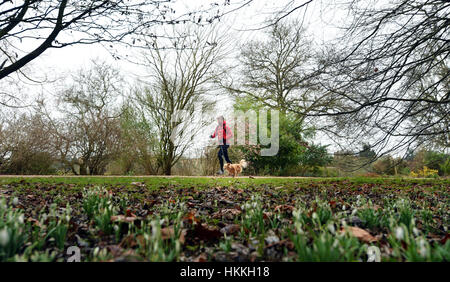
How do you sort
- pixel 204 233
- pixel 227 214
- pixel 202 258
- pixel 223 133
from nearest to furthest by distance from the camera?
pixel 202 258 < pixel 204 233 < pixel 227 214 < pixel 223 133

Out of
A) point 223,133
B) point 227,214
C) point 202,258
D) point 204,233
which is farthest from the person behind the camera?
point 223,133

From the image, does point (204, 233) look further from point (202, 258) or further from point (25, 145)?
point (25, 145)

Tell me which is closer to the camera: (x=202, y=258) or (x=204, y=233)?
(x=202, y=258)

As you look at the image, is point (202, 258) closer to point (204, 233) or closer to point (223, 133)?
point (204, 233)

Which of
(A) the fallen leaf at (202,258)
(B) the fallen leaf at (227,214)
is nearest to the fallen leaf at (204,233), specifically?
(A) the fallen leaf at (202,258)

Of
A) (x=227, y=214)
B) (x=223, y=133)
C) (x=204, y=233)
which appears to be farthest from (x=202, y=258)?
(x=223, y=133)

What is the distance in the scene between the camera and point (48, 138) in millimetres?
10367

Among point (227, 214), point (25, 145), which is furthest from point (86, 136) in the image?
point (227, 214)

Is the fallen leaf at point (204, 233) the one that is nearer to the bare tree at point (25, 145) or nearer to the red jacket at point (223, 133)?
the red jacket at point (223, 133)

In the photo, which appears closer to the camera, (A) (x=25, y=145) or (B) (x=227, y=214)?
(B) (x=227, y=214)

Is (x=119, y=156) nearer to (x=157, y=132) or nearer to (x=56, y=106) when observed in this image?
(x=157, y=132)

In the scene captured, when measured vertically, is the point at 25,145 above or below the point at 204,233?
above

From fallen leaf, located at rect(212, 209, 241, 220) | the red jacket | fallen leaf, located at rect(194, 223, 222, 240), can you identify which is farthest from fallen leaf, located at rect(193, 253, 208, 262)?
the red jacket
